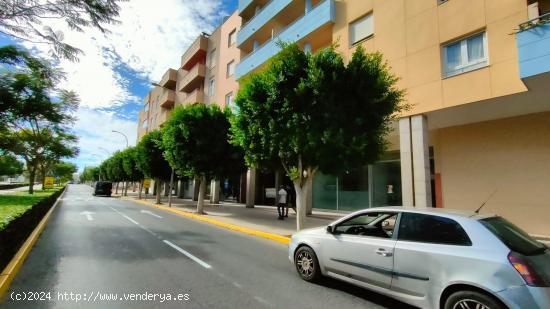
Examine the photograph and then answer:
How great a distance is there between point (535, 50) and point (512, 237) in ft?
23.0

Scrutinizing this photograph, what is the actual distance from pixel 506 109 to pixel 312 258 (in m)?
9.88

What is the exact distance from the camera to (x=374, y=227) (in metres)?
5.08

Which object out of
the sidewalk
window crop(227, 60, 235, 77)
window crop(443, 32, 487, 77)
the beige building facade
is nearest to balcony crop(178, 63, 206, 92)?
window crop(227, 60, 235, 77)

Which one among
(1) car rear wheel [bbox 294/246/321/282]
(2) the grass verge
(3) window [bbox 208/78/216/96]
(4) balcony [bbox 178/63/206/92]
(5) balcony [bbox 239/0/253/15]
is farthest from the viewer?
(4) balcony [bbox 178/63/206/92]

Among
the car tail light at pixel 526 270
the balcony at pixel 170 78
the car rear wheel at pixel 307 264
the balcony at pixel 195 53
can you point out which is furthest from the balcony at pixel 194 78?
the car tail light at pixel 526 270

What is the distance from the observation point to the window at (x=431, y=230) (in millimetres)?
3928

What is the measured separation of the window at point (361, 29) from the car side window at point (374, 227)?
1161 centimetres

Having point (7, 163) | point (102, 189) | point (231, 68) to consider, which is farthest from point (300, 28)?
point (7, 163)

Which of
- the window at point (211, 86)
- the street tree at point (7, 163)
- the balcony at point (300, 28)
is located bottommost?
the street tree at point (7, 163)

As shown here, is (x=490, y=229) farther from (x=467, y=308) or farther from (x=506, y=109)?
(x=506, y=109)

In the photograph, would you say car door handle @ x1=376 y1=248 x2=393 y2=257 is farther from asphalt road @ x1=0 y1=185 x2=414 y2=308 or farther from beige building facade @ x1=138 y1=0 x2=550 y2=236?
beige building facade @ x1=138 y1=0 x2=550 y2=236

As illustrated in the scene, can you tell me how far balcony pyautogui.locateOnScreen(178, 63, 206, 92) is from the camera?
107ft

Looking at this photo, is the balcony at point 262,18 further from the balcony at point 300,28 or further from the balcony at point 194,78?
the balcony at point 194,78

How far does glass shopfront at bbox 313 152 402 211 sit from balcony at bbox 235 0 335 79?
→ 7.86 meters
